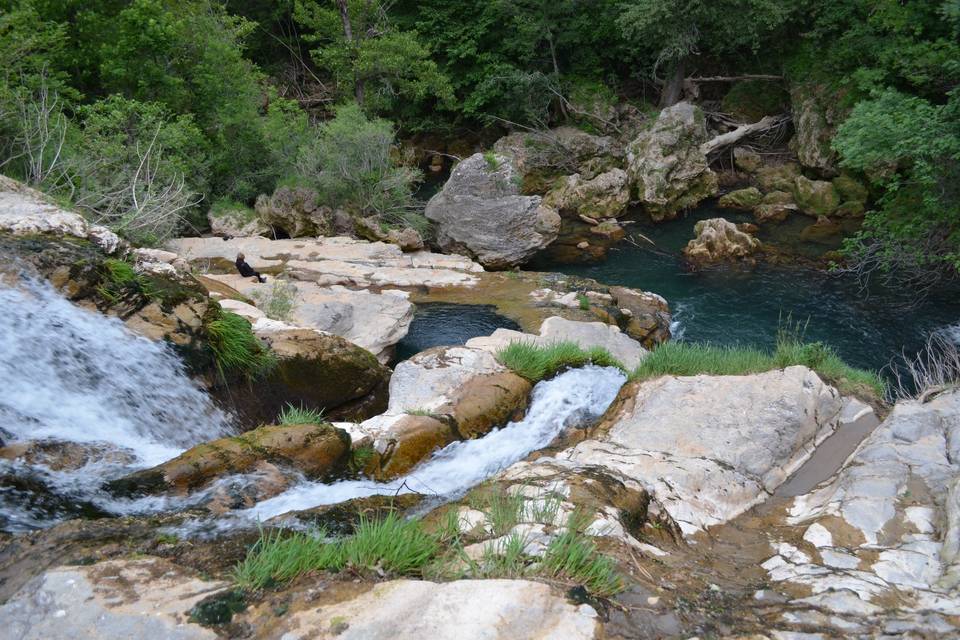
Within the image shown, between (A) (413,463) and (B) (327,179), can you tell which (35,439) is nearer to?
(A) (413,463)

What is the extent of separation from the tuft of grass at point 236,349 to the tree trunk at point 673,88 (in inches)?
830

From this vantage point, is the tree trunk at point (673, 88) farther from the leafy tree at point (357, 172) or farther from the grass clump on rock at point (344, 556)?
the grass clump on rock at point (344, 556)

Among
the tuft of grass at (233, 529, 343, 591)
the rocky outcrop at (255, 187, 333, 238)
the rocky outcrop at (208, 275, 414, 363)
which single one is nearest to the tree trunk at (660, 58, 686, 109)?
the rocky outcrop at (255, 187, 333, 238)

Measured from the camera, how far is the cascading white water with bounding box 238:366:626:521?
16.9 ft

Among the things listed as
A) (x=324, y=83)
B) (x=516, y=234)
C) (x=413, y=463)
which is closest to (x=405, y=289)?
(x=516, y=234)

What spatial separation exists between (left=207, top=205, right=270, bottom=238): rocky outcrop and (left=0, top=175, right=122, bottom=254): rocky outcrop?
10.6 metres

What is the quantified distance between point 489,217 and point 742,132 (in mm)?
11900

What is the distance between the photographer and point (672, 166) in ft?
68.4

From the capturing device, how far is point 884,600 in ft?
10.8

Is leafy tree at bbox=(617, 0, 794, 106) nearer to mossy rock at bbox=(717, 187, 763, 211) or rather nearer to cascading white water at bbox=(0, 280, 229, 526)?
mossy rock at bbox=(717, 187, 763, 211)

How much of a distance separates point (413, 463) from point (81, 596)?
3422 mm

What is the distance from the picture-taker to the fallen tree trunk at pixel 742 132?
2239cm

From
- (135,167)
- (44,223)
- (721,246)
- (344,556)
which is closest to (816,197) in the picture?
(721,246)

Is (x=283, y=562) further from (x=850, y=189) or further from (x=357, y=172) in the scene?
(x=850, y=189)
